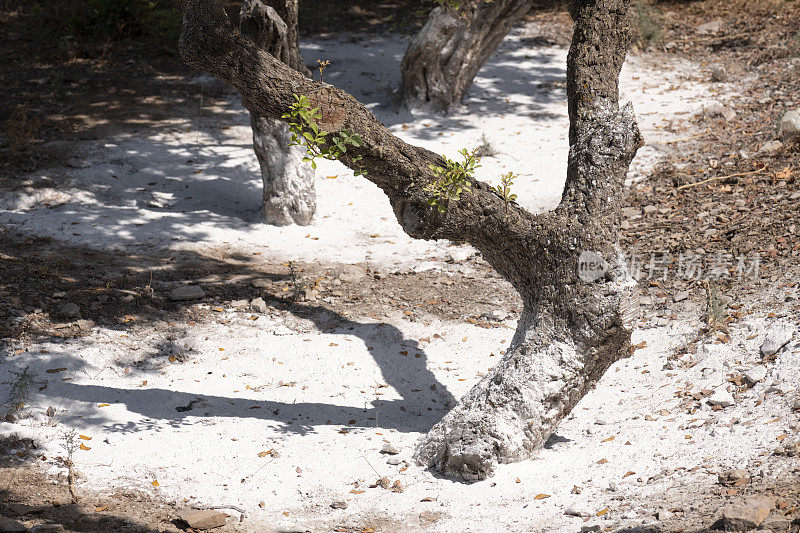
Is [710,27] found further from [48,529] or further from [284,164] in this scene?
[48,529]

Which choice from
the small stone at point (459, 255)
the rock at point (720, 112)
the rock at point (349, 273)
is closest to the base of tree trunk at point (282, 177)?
the rock at point (349, 273)

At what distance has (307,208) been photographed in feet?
24.6

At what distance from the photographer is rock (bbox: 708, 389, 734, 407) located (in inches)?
163

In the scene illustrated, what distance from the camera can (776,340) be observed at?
4445 mm

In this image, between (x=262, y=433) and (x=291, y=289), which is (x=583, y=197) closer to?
(x=262, y=433)

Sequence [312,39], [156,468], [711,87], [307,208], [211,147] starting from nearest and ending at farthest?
[156,468] → [307,208] → [211,147] → [711,87] → [312,39]

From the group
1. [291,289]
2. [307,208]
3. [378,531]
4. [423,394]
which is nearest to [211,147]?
[307,208]

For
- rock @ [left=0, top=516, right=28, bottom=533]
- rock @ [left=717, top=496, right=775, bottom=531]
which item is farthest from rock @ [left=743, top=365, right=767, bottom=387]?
rock @ [left=0, top=516, right=28, bottom=533]

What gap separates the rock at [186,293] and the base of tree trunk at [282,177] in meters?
1.78

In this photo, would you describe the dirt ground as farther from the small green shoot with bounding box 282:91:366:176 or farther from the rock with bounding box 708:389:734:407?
the small green shoot with bounding box 282:91:366:176

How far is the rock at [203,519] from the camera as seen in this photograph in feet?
11.3

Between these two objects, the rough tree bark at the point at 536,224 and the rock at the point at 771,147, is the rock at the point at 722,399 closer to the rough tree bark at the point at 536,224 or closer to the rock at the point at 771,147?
the rough tree bark at the point at 536,224

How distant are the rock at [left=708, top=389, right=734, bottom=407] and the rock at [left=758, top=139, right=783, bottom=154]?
377cm

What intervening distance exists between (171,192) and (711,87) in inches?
263
